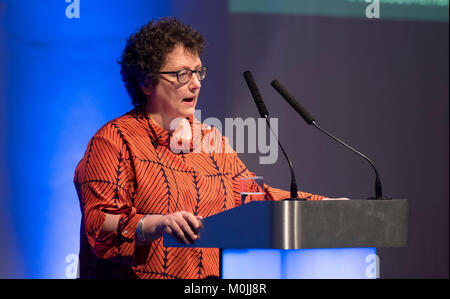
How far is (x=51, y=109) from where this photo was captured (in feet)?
9.31

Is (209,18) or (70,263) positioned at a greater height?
(209,18)

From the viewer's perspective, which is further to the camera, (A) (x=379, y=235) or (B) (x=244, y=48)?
(B) (x=244, y=48)

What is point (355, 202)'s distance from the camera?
141cm

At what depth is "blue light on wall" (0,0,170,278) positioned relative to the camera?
2.80m

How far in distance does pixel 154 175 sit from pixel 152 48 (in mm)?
468

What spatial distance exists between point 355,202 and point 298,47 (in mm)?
1932

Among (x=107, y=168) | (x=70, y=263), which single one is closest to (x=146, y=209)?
(x=107, y=168)

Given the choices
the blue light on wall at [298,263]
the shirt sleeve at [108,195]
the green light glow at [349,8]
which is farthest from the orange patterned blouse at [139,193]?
the green light glow at [349,8]

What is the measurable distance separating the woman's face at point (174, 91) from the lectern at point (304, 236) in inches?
25.2

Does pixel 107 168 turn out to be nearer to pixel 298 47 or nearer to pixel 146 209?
pixel 146 209

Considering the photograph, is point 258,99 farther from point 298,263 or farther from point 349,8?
point 349,8

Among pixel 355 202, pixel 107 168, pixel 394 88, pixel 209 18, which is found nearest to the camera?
pixel 355 202

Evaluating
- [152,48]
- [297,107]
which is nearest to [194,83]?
[152,48]

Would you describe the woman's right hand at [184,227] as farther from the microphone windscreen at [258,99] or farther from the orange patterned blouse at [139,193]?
the microphone windscreen at [258,99]
